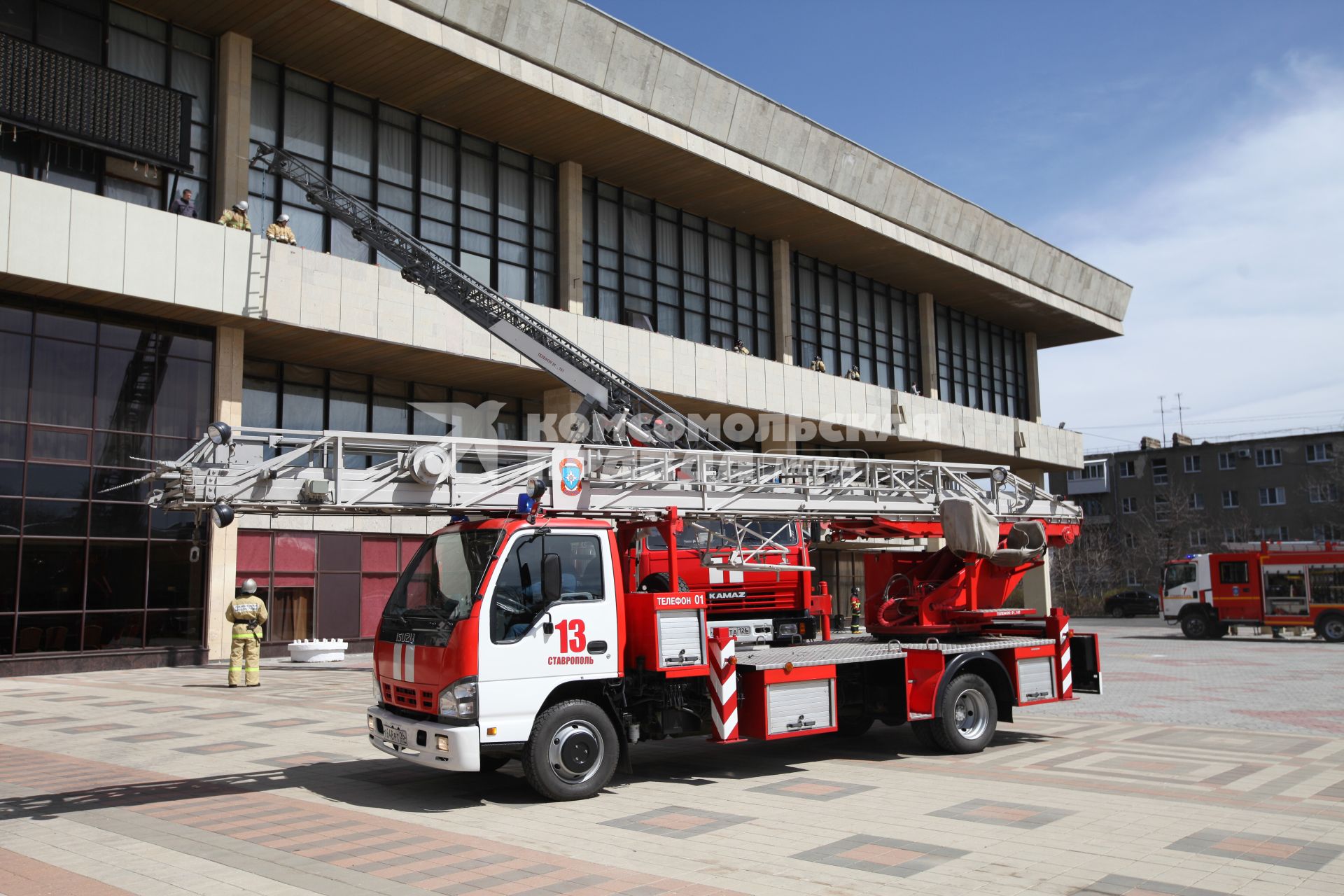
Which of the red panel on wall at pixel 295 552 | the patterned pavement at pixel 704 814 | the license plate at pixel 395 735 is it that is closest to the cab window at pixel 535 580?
the license plate at pixel 395 735

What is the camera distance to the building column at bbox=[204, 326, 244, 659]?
23.6 m

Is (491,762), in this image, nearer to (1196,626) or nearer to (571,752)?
(571,752)

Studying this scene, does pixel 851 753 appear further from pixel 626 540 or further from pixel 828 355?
pixel 828 355

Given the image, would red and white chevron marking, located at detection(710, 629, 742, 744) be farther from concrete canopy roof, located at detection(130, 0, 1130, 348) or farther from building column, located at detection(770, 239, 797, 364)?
building column, located at detection(770, 239, 797, 364)

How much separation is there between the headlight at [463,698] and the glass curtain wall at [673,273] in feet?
78.5

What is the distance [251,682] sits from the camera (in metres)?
19.2

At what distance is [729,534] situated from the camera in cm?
1108

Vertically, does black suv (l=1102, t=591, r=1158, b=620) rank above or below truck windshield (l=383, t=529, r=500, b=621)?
below

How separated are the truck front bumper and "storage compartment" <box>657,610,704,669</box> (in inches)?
73.7

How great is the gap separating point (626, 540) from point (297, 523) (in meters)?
18.9

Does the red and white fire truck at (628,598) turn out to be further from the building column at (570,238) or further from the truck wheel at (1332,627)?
the truck wheel at (1332,627)

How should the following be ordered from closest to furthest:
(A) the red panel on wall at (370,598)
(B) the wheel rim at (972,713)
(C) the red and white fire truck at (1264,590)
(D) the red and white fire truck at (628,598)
Result: (D) the red and white fire truck at (628,598) → (B) the wheel rim at (972,713) → (A) the red panel on wall at (370,598) → (C) the red and white fire truck at (1264,590)

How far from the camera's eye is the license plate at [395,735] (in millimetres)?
8711

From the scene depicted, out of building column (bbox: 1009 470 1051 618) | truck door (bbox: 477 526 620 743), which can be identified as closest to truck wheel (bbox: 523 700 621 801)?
truck door (bbox: 477 526 620 743)
